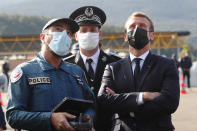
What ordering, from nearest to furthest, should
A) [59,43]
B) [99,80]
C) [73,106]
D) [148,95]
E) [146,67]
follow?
1. [73,106]
2. [59,43]
3. [148,95]
4. [146,67]
5. [99,80]

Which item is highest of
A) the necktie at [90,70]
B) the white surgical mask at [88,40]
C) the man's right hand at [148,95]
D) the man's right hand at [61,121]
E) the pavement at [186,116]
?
the white surgical mask at [88,40]

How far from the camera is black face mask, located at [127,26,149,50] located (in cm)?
364

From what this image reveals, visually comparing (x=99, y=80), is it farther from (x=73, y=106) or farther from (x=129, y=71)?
(x=73, y=106)

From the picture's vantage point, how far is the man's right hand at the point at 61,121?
9.71 ft

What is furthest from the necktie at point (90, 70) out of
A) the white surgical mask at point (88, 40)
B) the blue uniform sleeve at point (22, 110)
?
the blue uniform sleeve at point (22, 110)

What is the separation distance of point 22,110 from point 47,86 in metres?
0.28

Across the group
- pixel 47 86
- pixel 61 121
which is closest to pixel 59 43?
pixel 47 86

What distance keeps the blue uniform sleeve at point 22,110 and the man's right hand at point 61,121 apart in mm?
45

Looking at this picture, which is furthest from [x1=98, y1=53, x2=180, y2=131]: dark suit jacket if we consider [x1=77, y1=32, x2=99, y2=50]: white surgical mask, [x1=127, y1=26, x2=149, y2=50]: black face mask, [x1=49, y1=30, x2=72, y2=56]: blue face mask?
[x1=77, y1=32, x2=99, y2=50]: white surgical mask

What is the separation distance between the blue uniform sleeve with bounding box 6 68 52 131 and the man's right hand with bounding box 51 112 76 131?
45mm

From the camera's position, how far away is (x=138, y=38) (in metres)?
3.63

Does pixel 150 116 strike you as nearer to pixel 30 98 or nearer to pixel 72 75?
pixel 72 75

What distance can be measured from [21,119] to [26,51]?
3800cm

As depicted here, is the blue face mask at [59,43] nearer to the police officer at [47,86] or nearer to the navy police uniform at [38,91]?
the police officer at [47,86]
